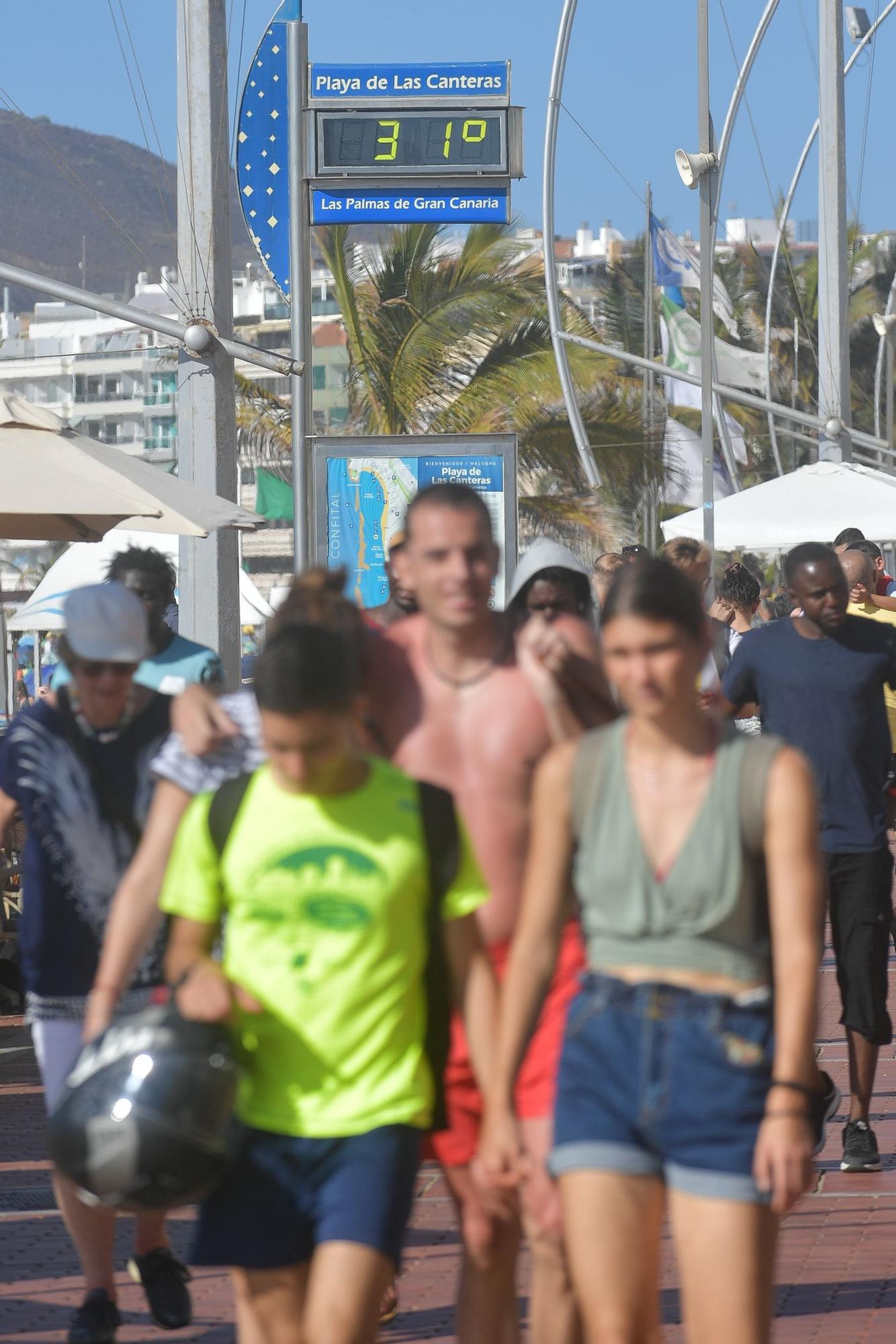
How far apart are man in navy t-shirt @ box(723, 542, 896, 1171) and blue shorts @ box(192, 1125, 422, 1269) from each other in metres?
3.90

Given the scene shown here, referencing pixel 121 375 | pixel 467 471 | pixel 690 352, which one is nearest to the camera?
pixel 467 471

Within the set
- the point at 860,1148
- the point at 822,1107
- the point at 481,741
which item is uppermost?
the point at 481,741

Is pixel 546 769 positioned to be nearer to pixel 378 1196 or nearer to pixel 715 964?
pixel 715 964

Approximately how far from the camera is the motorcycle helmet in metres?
3.56

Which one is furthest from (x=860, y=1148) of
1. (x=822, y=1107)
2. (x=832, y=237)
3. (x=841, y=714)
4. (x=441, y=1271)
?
(x=832, y=237)

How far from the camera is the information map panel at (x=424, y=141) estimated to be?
43.3 ft

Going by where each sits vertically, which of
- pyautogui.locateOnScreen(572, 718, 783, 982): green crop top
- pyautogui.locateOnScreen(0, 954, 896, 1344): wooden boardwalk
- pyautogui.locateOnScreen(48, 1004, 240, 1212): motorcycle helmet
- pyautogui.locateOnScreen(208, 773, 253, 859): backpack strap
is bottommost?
pyautogui.locateOnScreen(0, 954, 896, 1344): wooden boardwalk

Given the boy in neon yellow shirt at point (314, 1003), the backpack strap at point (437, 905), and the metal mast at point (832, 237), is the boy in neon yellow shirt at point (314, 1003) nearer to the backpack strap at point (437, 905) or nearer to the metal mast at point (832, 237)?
the backpack strap at point (437, 905)

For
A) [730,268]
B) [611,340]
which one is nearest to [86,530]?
[611,340]

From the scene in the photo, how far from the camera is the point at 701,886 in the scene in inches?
146

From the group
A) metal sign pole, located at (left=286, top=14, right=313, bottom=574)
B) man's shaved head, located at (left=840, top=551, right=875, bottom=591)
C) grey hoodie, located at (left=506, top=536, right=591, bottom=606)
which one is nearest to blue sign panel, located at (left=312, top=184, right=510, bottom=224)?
metal sign pole, located at (left=286, top=14, right=313, bottom=574)

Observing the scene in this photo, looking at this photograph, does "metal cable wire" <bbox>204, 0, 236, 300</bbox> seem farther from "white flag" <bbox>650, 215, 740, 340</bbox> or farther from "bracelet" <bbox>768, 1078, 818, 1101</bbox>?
"white flag" <bbox>650, 215, 740, 340</bbox>

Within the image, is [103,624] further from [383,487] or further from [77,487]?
[383,487]

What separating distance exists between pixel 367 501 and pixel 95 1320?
25.8 ft
